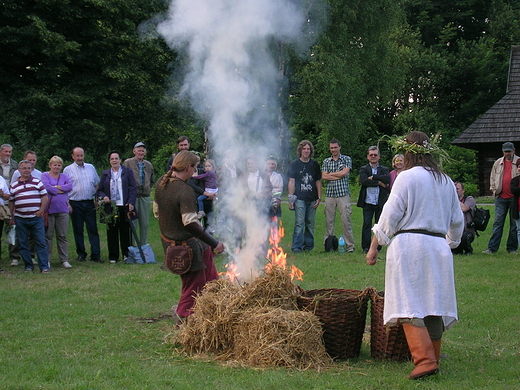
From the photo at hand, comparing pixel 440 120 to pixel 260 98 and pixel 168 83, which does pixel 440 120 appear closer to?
pixel 168 83

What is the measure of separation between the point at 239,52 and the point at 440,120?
33.8 metres

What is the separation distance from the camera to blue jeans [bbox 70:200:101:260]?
12.8 m

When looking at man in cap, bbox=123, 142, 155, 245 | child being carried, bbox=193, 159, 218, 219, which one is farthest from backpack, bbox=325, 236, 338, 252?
man in cap, bbox=123, 142, 155, 245

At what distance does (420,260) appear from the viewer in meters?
5.49

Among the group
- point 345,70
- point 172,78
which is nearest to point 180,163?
point 172,78

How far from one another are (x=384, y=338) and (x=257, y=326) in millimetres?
1142

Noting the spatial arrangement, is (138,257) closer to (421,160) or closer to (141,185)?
(141,185)

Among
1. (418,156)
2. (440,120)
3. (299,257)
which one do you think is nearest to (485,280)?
(299,257)

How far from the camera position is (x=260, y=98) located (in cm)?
1012

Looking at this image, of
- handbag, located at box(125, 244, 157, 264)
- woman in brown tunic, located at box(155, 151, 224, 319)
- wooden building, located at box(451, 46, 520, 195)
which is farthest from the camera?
wooden building, located at box(451, 46, 520, 195)

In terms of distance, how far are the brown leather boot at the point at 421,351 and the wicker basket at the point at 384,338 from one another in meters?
0.38

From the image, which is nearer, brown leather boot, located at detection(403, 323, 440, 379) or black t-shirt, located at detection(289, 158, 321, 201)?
brown leather boot, located at detection(403, 323, 440, 379)

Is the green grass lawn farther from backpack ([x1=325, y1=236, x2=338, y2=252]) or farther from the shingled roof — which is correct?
the shingled roof

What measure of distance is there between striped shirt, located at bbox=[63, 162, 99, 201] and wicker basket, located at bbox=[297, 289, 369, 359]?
7.84 m
